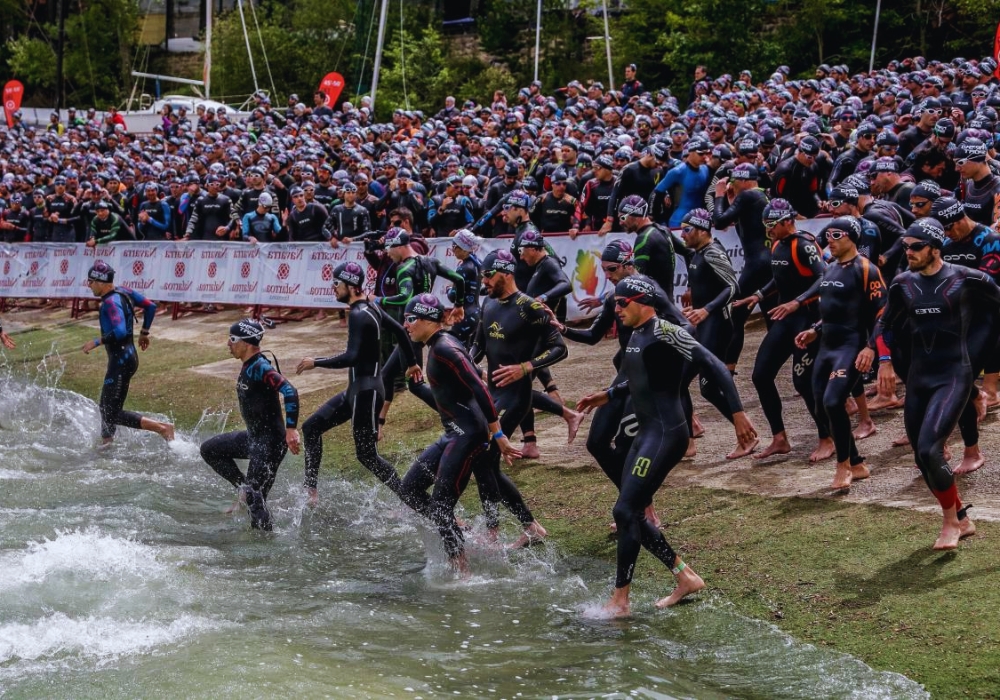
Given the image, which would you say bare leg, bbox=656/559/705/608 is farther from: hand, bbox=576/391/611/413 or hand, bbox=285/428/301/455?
hand, bbox=285/428/301/455

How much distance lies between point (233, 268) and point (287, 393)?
11835mm

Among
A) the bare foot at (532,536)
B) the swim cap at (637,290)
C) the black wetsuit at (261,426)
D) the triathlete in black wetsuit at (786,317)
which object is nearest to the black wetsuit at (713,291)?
the triathlete in black wetsuit at (786,317)

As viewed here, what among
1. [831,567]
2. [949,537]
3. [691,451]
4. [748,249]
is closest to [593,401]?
[831,567]

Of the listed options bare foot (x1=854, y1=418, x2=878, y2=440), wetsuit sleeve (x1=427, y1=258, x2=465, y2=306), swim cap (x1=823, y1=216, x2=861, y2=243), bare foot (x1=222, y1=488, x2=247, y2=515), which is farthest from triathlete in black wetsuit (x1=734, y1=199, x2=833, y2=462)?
bare foot (x1=222, y1=488, x2=247, y2=515)

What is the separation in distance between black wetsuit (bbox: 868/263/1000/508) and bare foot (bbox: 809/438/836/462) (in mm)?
1882

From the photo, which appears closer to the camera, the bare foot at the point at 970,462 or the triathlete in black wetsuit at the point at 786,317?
the bare foot at the point at 970,462

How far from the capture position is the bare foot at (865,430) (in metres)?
10.3

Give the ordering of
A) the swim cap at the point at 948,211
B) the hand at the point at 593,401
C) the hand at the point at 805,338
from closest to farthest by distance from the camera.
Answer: the hand at the point at 593,401, the swim cap at the point at 948,211, the hand at the point at 805,338

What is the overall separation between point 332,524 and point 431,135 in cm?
1362

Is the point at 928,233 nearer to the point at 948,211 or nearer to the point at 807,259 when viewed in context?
the point at 948,211

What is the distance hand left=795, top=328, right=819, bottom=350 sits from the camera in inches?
374

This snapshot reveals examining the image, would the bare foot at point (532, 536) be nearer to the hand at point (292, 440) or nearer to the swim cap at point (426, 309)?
the swim cap at point (426, 309)

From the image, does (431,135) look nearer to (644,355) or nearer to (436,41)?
(644,355)

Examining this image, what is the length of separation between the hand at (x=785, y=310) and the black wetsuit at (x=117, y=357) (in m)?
6.79
